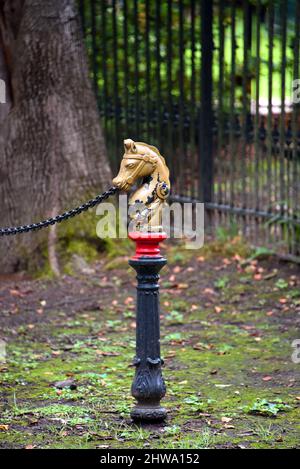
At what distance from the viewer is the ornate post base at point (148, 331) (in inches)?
209

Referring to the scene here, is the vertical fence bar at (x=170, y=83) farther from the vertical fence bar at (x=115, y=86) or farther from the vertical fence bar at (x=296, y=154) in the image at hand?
the vertical fence bar at (x=296, y=154)

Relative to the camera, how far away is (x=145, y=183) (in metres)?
5.40

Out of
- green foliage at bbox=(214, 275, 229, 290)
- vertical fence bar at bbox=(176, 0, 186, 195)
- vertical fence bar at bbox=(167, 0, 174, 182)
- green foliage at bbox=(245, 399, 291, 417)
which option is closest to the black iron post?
green foliage at bbox=(245, 399, 291, 417)

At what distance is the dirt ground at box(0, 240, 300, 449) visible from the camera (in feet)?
17.1

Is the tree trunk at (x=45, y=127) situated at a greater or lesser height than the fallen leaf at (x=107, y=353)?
greater

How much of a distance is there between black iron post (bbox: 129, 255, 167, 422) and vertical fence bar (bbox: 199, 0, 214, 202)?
495cm

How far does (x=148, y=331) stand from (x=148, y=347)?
0.10 m

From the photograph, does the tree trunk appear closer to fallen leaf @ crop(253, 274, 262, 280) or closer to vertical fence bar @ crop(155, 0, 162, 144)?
vertical fence bar @ crop(155, 0, 162, 144)

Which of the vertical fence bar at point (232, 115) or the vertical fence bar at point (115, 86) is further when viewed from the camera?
the vertical fence bar at point (115, 86)

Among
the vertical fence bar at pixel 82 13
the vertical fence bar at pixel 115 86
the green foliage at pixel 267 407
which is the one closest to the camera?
the green foliage at pixel 267 407

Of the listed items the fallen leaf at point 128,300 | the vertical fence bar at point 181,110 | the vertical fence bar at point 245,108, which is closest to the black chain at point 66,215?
the fallen leaf at point 128,300

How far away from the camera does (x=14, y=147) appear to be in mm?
9797

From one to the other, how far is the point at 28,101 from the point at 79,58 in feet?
2.25

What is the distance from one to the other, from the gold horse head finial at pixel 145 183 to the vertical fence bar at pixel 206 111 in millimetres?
4843
